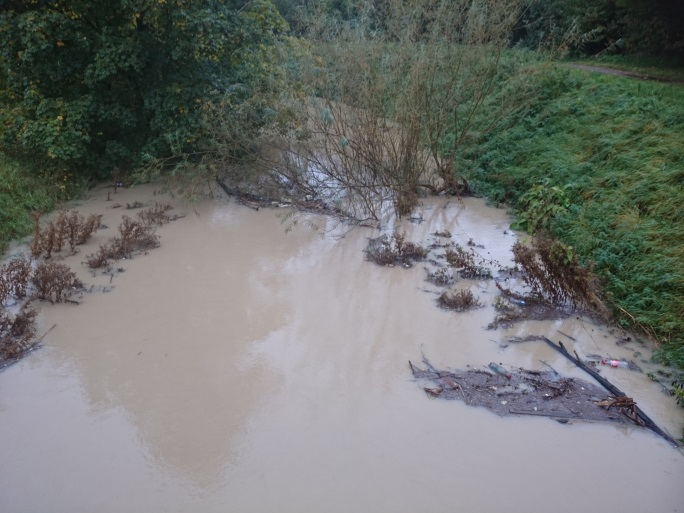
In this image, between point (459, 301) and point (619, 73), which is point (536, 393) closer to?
point (459, 301)

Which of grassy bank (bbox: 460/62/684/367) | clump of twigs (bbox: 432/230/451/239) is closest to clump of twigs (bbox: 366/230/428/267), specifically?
clump of twigs (bbox: 432/230/451/239)

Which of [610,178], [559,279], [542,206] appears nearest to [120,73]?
[542,206]

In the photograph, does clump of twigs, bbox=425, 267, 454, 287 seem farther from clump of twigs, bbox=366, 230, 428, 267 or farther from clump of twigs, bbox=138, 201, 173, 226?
clump of twigs, bbox=138, 201, 173, 226

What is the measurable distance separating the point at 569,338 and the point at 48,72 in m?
9.60

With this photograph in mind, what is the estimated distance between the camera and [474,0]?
9.32 meters

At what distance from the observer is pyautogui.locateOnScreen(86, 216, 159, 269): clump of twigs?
7672 millimetres

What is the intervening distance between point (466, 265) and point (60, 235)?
5804mm

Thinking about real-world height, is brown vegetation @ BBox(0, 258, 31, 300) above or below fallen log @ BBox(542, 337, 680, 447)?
below

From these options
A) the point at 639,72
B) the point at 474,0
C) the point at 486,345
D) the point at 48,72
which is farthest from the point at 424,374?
the point at 639,72

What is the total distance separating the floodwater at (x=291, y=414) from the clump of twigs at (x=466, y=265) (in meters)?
0.28

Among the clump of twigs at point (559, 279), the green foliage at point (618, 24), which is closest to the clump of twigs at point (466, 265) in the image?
the clump of twigs at point (559, 279)

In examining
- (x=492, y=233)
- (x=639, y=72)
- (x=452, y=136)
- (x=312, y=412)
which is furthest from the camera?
(x=639, y=72)

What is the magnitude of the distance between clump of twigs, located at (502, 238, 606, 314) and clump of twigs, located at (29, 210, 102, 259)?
614cm

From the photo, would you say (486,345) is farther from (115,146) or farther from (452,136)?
(115,146)
